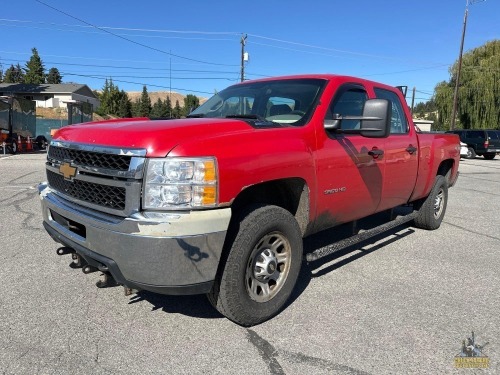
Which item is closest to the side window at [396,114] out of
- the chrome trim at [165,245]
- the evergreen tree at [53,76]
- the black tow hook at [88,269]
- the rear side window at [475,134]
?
the chrome trim at [165,245]

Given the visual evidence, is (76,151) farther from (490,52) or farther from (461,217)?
(490,52)

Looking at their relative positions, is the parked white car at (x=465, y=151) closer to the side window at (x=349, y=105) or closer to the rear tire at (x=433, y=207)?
the rear tire at (x=433, y=207)

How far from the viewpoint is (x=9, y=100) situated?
2056 cm

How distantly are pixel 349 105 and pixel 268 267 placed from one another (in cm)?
196

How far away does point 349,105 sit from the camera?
4090 mm

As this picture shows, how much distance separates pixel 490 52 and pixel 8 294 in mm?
42249

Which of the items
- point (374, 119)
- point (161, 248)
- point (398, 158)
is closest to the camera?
point (161, 248)

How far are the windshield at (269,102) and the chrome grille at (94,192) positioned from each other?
1.25 metres

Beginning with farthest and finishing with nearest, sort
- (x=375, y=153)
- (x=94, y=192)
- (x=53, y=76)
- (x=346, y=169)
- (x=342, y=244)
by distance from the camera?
(x=53, y=76) < (x=375, y=153) < (x=342, y=244) < (x=346, y=169) < (x=94, y=192)

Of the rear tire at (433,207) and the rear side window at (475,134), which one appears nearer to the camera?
the rear tire at (433,207)

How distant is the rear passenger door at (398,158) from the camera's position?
4.41m

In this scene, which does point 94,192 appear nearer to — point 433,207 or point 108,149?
point 108,149

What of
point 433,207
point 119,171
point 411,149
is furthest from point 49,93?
point 119,171

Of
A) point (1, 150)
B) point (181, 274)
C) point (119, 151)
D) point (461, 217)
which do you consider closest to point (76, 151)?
point (119, 151)
